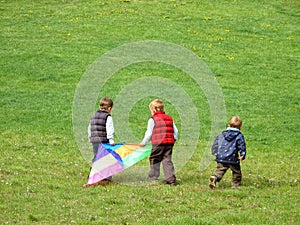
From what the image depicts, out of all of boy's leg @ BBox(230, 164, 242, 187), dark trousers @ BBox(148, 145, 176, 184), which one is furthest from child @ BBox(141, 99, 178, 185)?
boy's leg @ BBox(230, 164, 242, 187)

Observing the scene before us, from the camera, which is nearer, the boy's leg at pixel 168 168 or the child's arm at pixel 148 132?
the boy's leg at pixel 168 168

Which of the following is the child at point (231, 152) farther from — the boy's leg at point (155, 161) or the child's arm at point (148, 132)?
the child's arm at point (148, 132)

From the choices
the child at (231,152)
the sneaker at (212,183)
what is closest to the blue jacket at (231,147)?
the child at (231,152)

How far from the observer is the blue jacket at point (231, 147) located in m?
12.9

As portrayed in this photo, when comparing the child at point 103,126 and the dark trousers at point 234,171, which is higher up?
the child at point 103,126

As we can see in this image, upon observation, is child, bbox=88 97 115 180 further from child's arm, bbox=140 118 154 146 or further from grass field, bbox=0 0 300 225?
grass field, bbox=0 0 300 225

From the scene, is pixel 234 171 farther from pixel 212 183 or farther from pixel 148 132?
pixel 148 132

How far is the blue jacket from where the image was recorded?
12.9m

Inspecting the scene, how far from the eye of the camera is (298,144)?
64.4 feet

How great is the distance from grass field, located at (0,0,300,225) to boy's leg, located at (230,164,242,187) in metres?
0.21

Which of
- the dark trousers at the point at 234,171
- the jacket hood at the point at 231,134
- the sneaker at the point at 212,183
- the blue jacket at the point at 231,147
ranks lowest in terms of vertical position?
the sneaker at the point at 212,183

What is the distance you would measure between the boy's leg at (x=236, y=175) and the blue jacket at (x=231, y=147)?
0.44 feet

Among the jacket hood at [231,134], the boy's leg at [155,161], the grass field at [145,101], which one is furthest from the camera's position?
the boy's leg at [155,161]

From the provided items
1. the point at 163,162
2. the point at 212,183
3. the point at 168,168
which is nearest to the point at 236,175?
the point at 212,183
